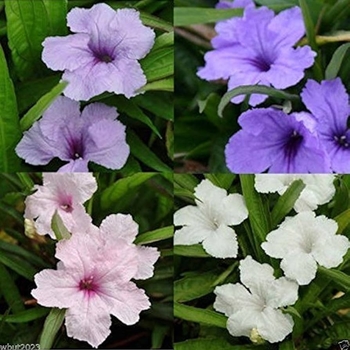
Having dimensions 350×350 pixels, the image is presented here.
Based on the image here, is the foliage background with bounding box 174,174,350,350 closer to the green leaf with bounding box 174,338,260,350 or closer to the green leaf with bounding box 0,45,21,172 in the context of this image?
the green leaf with bounding box 174,338,260,350

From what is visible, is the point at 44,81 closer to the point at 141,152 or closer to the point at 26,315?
the point at 141,152

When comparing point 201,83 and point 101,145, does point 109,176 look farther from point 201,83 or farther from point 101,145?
point 201,83

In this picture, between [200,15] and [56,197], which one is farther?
[200,15]

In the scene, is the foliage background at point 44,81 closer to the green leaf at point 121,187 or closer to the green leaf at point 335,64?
the green leaf at point 121,187

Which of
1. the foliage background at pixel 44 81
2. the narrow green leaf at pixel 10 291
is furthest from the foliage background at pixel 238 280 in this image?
the narrow green leaf at pixel 10 291

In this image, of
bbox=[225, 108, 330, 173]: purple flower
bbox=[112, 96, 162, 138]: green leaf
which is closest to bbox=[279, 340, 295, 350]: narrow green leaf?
bbox=[225, 108, 330, 173]: purple flower

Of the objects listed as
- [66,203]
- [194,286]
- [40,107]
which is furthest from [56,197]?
[194,286]
